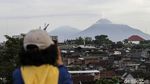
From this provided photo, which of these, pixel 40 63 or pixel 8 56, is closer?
pixel 40 63

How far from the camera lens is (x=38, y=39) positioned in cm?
318

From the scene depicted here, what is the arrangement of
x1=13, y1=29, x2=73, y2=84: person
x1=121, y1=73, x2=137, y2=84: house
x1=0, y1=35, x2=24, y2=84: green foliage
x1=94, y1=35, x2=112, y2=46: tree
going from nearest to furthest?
x1=13, y1=29, x2=73, y2=84: person < x1=0, y1=35, x2=24, y2=84: green foliage < x1=121, y1=73, x2=137, y2=84: house < x1=94, y1=35, x2=112, y2=46: tree

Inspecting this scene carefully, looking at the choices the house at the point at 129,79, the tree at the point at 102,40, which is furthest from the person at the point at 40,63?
the tree at the point at 102,40

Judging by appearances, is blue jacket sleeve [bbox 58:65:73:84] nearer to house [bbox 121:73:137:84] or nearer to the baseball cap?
the baseball cap

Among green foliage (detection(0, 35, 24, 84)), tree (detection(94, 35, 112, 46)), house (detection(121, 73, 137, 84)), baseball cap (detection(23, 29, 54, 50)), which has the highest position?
baseball cap (detection(23, 29, 54, 50))

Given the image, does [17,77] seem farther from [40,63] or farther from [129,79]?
[129,79]

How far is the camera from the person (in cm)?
312

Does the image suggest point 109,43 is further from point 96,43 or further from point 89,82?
point 89,82

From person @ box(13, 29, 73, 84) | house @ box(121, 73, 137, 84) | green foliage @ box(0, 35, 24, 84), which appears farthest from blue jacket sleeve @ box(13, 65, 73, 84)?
house @ box(121, 73, 137, 84)

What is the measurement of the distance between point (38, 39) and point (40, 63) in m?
0.13

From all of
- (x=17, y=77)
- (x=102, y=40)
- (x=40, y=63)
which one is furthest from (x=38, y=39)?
(x=102, y=40)

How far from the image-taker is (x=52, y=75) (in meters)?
3.12

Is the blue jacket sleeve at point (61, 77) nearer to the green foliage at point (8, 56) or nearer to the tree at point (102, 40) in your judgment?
the green foliage at point (8, 56)

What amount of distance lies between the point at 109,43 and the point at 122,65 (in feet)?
115
